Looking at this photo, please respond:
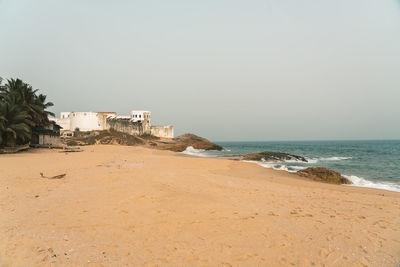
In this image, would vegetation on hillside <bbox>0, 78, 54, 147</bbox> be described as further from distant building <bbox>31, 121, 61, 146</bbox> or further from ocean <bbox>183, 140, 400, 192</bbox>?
ocean <bbox>183, 140, 400, 192</bbox>

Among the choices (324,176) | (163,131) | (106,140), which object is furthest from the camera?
(163,131)

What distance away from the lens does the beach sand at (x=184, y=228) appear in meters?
4.38

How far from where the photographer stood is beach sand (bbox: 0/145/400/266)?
4.38m

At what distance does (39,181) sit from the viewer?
33.6 ft

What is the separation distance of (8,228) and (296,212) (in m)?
7.66

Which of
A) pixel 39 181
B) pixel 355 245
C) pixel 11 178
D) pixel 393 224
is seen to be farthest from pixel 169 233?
pixel 11 178

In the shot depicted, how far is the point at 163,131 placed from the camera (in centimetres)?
8331

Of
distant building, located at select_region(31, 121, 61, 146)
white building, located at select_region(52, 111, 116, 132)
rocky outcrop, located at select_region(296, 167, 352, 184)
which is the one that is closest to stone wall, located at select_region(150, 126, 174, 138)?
white building, located at select_region(52, 111, 116, 132)

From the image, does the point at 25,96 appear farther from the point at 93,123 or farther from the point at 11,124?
the point at 93,123

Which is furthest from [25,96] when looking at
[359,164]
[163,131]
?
[163,131]

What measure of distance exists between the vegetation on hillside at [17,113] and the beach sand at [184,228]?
1830cm

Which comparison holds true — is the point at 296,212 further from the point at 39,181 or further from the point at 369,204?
the point at 39,181

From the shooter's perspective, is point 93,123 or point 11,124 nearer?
point 11,124

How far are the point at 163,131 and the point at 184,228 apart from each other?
78.7 meters
